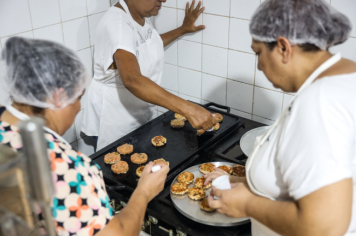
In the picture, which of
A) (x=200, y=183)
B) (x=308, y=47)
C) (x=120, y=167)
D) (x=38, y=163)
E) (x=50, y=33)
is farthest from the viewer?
(x=50, y=33)

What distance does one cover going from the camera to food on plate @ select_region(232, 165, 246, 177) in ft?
5.08

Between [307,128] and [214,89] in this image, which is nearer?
[307,128]

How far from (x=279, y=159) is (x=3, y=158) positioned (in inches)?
27.4

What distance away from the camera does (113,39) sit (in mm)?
1785

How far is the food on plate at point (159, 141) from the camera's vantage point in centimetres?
180

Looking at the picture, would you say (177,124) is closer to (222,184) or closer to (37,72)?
(222,184)

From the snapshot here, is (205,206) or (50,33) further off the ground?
(50,33)

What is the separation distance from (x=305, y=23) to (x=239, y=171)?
0.81 metres

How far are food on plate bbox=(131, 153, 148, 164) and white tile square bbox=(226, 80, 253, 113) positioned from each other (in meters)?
Result: 0.78

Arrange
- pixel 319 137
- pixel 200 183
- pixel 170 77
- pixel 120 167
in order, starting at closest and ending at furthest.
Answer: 1. pixel 319 137
2. pixel 200 183
3. pixel 120 167
4. pixel 170 77

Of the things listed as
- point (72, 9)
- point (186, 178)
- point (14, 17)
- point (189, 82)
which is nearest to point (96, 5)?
point (72, 9)

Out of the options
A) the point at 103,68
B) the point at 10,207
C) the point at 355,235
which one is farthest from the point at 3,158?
the point at 103,68

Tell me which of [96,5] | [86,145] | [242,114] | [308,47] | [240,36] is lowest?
[86,145]

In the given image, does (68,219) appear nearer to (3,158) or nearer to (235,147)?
(3,158)
